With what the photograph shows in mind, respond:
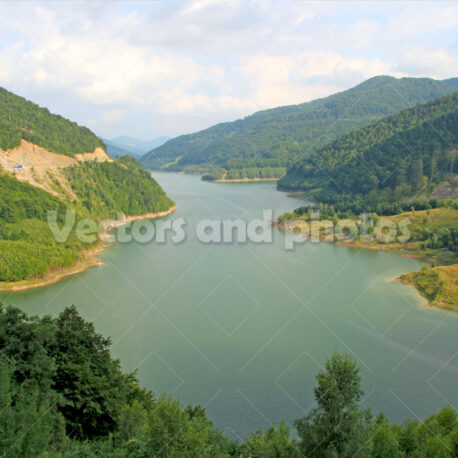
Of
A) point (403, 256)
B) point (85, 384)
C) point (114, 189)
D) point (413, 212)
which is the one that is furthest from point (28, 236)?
point (413, 212)

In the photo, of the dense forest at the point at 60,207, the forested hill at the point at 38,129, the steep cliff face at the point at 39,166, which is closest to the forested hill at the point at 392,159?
the dense forest at the point at 60,207

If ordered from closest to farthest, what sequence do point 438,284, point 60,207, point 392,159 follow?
point 438,284 < point 60,207 < point 392,159

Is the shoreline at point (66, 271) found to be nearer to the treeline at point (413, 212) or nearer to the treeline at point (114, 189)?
the treeline at point (114, 189)

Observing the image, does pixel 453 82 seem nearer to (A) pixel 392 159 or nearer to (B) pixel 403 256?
(A) pixel 392 159

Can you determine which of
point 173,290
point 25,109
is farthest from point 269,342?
point 25,109

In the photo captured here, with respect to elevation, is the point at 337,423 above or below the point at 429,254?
above

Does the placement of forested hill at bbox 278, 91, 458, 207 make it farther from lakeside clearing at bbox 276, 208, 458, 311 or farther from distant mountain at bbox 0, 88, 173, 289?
distant mountain at bbox 0, 88, 173, 289

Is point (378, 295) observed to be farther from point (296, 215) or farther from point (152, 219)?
point (152, 219)

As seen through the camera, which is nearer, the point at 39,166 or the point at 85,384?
the point at 85,384
